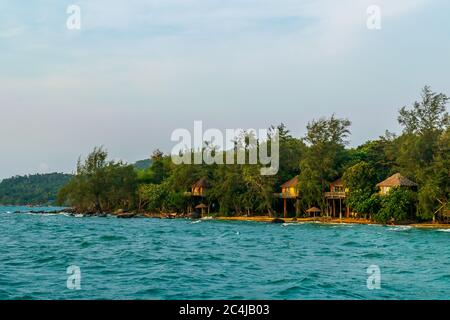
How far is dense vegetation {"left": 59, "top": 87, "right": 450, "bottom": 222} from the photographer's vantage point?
53.3 m

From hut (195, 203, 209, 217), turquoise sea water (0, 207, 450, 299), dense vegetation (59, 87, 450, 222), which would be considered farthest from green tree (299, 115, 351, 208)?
turquoise sea water (0, 207, 450, 299)

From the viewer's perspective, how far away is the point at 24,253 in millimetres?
25438

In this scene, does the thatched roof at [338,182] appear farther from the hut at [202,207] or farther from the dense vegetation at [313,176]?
the hut at [202,207]

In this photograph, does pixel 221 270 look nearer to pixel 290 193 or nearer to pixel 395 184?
pixel 395 184

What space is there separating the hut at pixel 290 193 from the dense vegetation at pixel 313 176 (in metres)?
1.17

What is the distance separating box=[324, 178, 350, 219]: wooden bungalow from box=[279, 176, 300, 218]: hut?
12.7 feet

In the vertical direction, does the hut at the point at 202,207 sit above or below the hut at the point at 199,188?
below

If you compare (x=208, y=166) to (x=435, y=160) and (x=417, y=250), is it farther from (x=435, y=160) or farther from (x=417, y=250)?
(x=417, y=250)

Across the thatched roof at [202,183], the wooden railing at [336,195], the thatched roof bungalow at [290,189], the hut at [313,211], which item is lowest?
the hut at [313,211]

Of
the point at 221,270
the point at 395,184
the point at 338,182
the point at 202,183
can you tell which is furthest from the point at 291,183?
the point at 221,270

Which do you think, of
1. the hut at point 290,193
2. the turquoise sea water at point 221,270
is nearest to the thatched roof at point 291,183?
the hut at point 290,193

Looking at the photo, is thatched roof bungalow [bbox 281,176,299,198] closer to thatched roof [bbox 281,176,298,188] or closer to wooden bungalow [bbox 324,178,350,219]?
thatched roof [bbox 281,176,298,188]

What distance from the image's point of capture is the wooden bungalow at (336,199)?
6138cm

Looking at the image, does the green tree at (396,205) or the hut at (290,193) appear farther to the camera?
the hut at (290,193)
